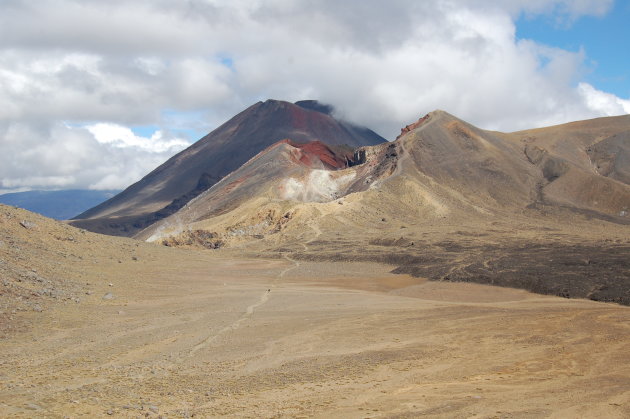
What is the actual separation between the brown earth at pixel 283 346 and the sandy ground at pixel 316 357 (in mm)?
63

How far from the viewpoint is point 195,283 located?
34375 mm

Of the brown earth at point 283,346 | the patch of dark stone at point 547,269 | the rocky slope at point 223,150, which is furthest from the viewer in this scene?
the rocky slope at point 223,150

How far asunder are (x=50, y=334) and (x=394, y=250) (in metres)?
34.4

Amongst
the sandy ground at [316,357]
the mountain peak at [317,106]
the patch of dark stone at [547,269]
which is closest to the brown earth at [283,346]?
the sandy ground at [316,357]

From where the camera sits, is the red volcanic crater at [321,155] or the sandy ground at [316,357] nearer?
the sandy ground at [316,357]

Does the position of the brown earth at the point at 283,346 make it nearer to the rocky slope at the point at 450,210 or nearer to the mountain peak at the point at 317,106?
the rocky slope at the point at 450,210

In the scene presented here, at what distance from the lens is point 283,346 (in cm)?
1850

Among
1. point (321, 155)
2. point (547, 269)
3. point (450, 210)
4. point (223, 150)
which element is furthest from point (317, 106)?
point (547, 269)

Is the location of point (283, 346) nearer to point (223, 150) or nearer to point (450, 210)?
point (450, 210)

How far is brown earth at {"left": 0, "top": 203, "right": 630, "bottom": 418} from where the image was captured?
41.4ft

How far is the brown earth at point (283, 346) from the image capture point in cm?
1262

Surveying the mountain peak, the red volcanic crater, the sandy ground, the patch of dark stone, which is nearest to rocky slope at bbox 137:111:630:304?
the patch of dark stone

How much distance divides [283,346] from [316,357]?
1940 mm

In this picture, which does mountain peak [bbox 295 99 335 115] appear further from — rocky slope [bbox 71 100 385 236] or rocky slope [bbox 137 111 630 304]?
rocky slope [bbox 137 111 630 304]
